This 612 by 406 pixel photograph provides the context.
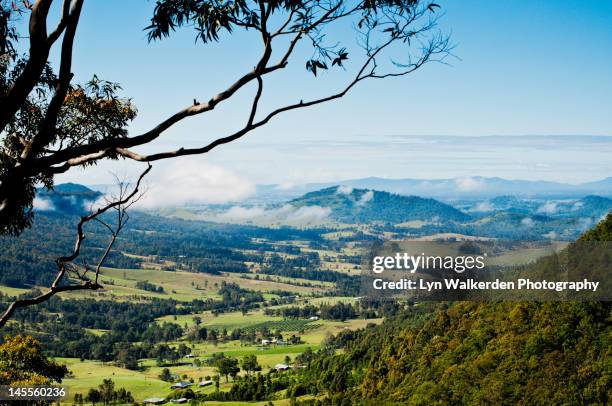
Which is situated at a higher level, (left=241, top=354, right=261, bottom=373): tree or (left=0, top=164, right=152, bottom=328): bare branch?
(left=0, top=164, right=152, bottom=328): bare branch

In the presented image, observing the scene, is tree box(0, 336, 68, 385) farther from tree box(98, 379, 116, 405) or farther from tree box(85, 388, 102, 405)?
tree box(98, 379, 116, 405)

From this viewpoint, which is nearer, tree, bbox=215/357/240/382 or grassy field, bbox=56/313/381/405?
grassy field, bbox=56/313/381/405

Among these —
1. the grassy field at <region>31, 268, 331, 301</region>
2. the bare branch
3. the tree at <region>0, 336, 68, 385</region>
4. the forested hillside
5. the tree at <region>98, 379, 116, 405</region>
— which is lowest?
the tree at <region>98, 379, 116, 405</region>

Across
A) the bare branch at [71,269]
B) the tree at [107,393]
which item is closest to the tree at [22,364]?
the bare branch at [71,269]

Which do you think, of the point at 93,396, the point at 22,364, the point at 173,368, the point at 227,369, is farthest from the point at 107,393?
the point at 22,364

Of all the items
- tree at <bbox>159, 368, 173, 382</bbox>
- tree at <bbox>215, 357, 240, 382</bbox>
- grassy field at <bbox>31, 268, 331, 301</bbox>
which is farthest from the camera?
grassy field at <bbox>31, 268, 331, 301</bbox>

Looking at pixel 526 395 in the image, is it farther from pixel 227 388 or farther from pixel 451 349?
pixel 227 388

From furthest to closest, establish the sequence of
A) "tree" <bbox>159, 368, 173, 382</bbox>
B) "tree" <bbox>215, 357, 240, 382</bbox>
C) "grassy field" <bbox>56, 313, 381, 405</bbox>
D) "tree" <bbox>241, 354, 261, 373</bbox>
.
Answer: "tree" <bbox>159, 368, 173, 382</bbox>
"tree" <bbox>241, 354, 261, 373</bbox>
"tree" <bbox>215, 357, 240, 382</bbox>
"grassy field" <bbox>56, 313, 381, 405</bbox>

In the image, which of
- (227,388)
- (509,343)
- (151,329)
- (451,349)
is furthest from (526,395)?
(151,329)

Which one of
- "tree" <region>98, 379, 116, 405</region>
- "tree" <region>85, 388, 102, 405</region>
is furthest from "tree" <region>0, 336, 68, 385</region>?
"tree" <region>98, 379, 116, 405</region>
